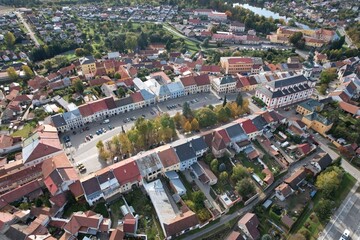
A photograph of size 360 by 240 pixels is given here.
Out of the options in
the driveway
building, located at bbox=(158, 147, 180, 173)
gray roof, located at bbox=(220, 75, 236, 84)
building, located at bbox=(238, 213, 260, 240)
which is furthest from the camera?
gray roof, located at bbox=(220, 75, 236, 84)

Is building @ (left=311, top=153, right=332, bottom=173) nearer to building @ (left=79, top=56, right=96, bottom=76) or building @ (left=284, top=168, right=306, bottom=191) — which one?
building @ (left=284, top=168, right=306, bottom=191)

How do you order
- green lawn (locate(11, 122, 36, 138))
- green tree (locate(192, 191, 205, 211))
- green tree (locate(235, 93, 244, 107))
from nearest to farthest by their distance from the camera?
green tree (locate(192, 191, 205, 211)) → green lawn (locate(11, 122, 36, 138)) → green tree (locate(235, 93, 244, 107))

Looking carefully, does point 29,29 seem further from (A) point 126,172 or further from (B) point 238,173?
(B) point 238,173

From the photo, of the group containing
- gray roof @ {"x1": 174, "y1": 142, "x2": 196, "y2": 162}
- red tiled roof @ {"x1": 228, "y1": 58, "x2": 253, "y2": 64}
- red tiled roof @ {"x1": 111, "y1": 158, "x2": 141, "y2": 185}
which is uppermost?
red tiled roof @ {"x1": 228, "y1": 58, "x2": 253, "y2": 64}

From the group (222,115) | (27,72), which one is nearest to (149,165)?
(222,115)

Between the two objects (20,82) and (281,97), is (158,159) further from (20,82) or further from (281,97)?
(20,82)

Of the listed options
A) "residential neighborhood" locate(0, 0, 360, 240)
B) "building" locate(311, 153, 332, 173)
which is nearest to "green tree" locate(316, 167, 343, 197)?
"residential neighborhood" locate(0, 0, 360, 240)

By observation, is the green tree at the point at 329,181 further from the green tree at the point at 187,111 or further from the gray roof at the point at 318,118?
the green tree at the point at 187,111

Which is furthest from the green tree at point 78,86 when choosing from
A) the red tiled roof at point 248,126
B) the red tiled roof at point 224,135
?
the red tiled roof at point 248,126
